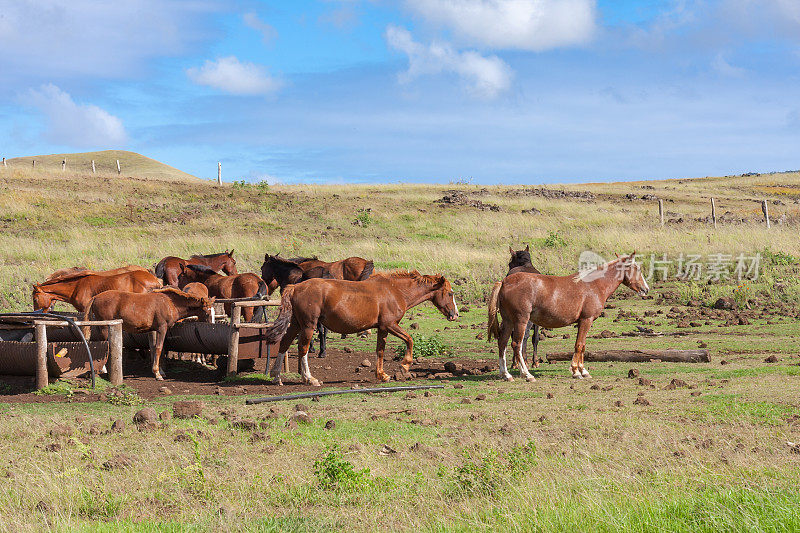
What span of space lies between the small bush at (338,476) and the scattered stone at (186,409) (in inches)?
134

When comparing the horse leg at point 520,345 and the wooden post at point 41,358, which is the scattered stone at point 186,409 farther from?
the horse leg at point 520,345

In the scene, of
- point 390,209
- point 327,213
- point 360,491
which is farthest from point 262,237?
point 360,491

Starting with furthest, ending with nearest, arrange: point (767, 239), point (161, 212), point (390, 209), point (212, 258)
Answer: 1. point (390, 209)
2. point (161, 212)
3. point (767, 239)
4. point (212, 258)

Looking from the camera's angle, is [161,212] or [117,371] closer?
[117,371]

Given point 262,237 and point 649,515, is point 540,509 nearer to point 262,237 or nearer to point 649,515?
point 649,515

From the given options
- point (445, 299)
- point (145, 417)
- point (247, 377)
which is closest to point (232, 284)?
point (247, 377)

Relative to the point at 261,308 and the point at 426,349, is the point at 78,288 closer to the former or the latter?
the point at 261,308

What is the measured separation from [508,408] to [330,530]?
16.1 feet

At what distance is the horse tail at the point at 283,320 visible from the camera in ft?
42.0

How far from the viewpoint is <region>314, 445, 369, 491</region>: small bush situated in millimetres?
6641

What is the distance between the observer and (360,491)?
6594 millimetres

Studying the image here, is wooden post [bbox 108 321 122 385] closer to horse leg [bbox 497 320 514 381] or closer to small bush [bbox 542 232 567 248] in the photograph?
horse leg [bbox 497 320 514 381]

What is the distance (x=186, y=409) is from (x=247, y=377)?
145 inches

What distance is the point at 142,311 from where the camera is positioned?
44.4 ft
